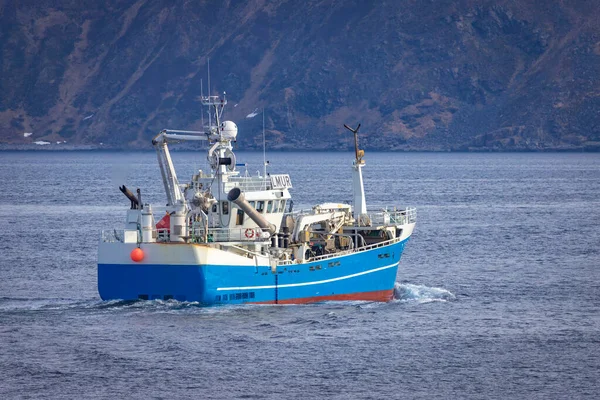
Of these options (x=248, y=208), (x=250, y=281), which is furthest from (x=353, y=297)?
(x=248, y=208)

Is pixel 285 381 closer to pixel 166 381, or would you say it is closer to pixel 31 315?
pixel 166 381

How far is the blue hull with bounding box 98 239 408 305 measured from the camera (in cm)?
5662

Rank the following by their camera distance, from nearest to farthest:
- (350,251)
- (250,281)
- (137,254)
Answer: (137,254)
(250,281)
(350,251)

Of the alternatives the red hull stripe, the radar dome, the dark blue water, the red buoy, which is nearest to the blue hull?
the red hull stripe

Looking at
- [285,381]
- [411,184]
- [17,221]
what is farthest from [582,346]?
[411,184]

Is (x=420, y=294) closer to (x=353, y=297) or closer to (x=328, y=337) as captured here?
(x=353, y=297)

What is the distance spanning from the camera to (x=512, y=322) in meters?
58.7

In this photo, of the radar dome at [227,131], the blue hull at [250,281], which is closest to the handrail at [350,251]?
the blue hull at [250,281]

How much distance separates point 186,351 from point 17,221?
59603 millimetres

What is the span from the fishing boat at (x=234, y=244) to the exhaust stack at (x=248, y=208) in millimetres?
56

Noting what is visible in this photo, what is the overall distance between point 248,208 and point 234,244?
1824 mm

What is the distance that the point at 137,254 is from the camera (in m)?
56.2

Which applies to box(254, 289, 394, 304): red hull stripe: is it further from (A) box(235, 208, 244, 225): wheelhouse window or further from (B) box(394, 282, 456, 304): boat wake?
(A) box(235, 208, 244, 225): wheelhouse window

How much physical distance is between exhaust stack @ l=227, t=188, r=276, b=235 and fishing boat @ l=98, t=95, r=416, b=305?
0.06 meters
